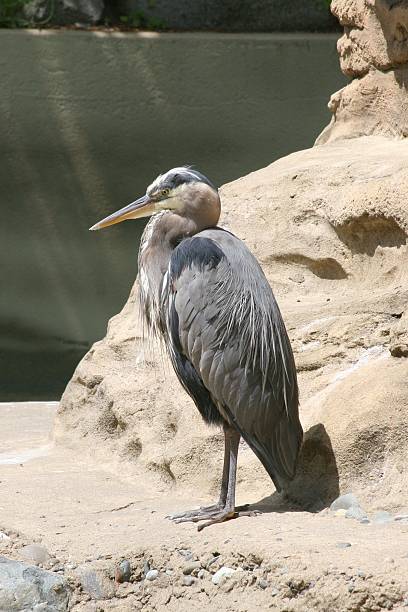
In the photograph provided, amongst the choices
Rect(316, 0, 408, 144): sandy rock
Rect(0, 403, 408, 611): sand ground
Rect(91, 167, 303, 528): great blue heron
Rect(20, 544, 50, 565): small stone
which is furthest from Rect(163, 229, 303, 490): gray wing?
Rect(316, 0, 408, 144): sandy rock

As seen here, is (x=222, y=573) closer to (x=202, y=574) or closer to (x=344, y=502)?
(x=202, y=574)

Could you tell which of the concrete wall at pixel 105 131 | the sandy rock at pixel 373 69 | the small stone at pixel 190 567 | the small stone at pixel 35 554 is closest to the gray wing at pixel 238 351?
the small stone at pixel 190 567

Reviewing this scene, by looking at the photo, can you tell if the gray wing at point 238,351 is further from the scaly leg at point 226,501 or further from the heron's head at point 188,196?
the heron's head at point 188,196

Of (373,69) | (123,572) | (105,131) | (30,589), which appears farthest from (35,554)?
(105,131)

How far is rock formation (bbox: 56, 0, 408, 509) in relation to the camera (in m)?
3.89

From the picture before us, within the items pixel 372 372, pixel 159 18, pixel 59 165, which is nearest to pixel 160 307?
pixel 372 372

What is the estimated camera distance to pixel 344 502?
12.4ft

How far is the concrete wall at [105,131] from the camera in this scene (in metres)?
8.37

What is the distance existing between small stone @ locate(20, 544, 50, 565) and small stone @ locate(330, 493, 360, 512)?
99 centimetres

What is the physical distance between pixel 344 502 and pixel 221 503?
1.51 feet

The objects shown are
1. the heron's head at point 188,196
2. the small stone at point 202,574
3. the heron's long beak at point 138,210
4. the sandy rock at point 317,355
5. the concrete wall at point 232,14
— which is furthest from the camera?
the concrete wall at point 232,14

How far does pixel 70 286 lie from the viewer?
343 inches

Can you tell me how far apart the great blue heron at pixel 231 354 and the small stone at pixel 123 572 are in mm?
325

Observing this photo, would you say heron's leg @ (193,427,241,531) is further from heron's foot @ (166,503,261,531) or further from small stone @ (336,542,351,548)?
small stone @ (336,542,351,548)
